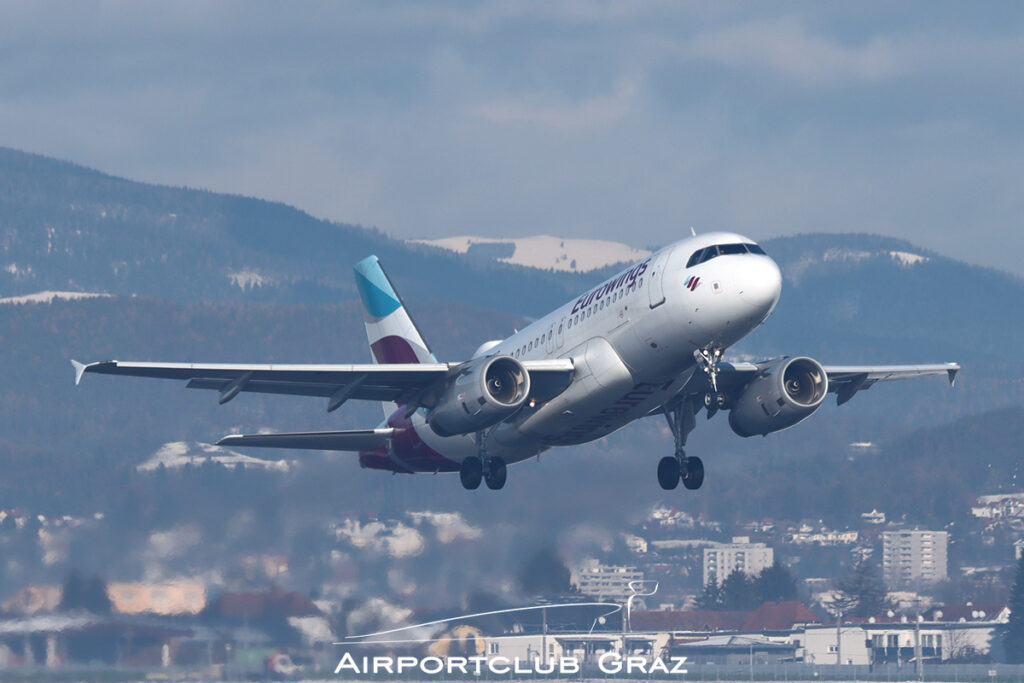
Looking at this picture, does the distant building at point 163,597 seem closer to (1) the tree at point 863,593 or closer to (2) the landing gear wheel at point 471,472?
(2) the landing gear wheel at point 471,472

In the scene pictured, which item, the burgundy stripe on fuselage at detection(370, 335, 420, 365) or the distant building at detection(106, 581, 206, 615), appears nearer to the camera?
the burgundy stripe on fuselage at detection(370, 335, 420, 365)

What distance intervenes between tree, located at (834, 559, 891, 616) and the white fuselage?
63.9m

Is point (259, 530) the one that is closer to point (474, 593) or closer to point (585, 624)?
point (474, 593)

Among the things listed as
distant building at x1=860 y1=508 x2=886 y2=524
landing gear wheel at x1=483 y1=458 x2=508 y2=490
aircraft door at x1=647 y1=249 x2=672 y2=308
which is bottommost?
landing gear wheel at x1=483 y1=458 x2=508 y2=490

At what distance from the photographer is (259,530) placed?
76.1m

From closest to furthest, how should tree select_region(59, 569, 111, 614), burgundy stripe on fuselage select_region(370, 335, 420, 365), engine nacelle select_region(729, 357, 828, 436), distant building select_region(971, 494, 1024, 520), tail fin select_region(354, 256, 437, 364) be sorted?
engine nacelle select_region(729, 357, 828, 436) < burgundy stripe on fuselage select_region(370, 335, 420, 365) < tail fin select_region(354, 256, 437, 364) < tree select_region(59, 569, 111, 614) < distant building select_region(971, 494, 1024, 520)

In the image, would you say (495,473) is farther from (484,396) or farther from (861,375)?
(861,375)

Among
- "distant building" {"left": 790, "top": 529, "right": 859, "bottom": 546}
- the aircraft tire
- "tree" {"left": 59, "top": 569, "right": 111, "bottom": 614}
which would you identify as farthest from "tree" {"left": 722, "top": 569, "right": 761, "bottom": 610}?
the aircraft tire

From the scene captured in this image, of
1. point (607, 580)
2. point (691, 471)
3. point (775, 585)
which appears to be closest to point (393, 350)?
point (691, 471)

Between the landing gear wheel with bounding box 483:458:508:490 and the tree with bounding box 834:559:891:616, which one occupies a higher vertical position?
the tree with bounding box 834:559:891:616

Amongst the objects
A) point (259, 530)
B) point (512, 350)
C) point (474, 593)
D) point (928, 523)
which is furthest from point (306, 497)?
point (928, 523)

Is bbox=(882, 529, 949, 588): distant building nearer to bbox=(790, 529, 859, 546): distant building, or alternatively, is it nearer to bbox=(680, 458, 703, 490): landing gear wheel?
bbox=(790, 529, 859, 546): distant building

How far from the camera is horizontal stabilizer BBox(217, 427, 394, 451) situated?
50750 mm

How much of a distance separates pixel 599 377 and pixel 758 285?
5219mm
